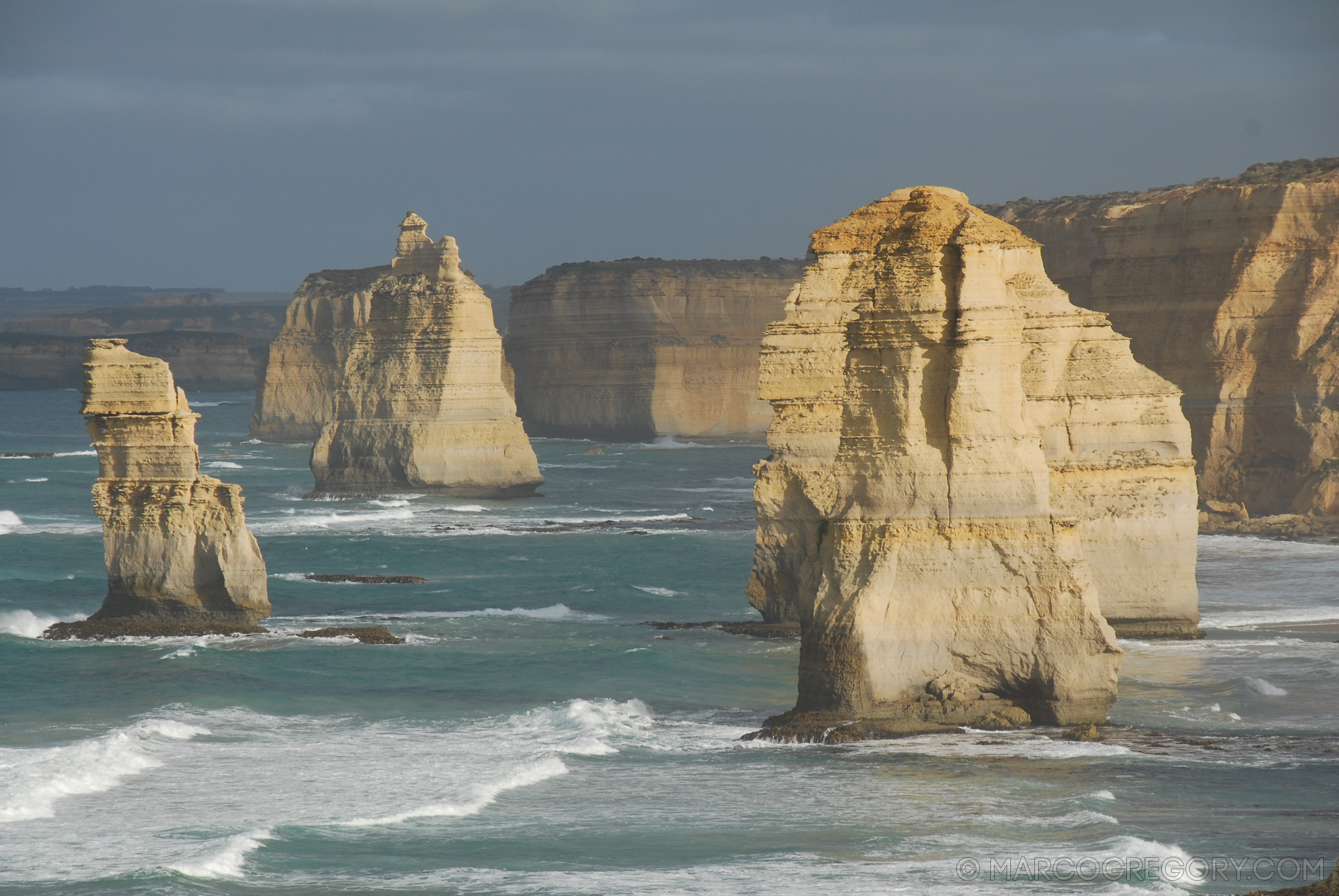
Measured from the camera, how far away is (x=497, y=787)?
18359 mm

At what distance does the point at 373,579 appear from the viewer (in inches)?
1483

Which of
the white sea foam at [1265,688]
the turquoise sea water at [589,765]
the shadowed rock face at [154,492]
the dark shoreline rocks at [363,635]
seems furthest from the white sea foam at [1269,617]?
the shadowed rock face at [154,492]

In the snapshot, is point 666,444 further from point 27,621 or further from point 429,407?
point 27,621

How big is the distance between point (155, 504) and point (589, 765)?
11495 mm

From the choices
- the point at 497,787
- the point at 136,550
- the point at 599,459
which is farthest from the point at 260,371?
the point at 497,787

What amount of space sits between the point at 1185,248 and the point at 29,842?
1661 inches

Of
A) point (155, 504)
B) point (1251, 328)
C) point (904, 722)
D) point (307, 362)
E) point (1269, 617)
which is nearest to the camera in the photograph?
point (904, 722)

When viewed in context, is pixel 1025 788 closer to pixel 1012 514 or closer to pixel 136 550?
pixel 1012 514

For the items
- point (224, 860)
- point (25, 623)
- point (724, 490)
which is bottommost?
point (224, 860)

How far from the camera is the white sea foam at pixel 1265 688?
22.4 metres

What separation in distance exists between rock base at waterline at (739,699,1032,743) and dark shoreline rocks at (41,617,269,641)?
496 inches

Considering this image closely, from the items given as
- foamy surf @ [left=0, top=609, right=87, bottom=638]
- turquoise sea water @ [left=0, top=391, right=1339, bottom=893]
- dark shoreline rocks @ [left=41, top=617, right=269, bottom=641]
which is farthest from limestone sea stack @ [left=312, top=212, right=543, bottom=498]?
dark shoreline rocks @ [left=41, top=617, right=269, bottom=641]

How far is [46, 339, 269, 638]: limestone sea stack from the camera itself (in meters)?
27.1

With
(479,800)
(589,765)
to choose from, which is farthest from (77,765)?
(589,765)
